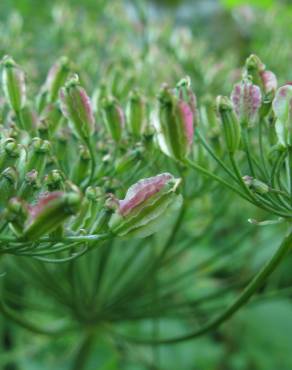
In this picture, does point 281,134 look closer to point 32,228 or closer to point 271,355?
point 32,228

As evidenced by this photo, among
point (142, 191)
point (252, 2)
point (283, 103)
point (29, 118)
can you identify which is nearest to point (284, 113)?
point (283, 103)

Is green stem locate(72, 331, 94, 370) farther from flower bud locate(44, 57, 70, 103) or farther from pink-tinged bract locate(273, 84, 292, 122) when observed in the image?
pink-tinged bract locate(273, 84, 292, 122)

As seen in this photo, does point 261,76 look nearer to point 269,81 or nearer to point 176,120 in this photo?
point 269,81

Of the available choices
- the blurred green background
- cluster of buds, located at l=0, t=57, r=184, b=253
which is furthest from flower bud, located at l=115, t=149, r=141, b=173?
the blurred green background

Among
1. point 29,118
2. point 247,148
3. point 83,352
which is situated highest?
point 29,118

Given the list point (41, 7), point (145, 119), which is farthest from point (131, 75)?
point (41, 7)
